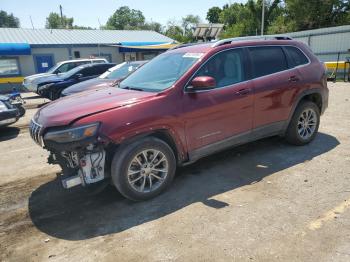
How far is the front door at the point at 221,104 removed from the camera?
4137mm

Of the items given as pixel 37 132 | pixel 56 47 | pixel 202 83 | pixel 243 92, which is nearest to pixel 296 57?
pixel 243 92

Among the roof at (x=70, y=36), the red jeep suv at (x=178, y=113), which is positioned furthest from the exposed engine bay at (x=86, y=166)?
the roof at (x=70, y=36)

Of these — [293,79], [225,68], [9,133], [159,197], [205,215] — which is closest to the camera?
[205,215]

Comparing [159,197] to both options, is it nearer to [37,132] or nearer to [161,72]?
[37,132]

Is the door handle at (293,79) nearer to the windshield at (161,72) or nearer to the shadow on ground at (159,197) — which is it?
the shadow on ground at (159,197)

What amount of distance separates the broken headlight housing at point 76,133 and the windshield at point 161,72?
1.04 metres

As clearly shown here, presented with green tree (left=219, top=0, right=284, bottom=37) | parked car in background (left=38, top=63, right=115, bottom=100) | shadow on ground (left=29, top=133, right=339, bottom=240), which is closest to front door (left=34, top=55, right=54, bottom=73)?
parked car in background (left=38, top=63, right=115, bottom=100)

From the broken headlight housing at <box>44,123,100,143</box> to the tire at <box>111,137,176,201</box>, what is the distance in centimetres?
39

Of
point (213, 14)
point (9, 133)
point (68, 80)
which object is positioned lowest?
point (9, 133)

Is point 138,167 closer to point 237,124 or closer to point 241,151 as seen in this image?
point 237,124

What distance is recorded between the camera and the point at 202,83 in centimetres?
396

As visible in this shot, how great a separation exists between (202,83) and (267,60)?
1.60m

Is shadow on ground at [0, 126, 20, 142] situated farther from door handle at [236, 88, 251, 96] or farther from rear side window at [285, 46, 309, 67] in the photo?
rear side window at [285, 46, 309, 67]

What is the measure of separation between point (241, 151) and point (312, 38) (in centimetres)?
1937
